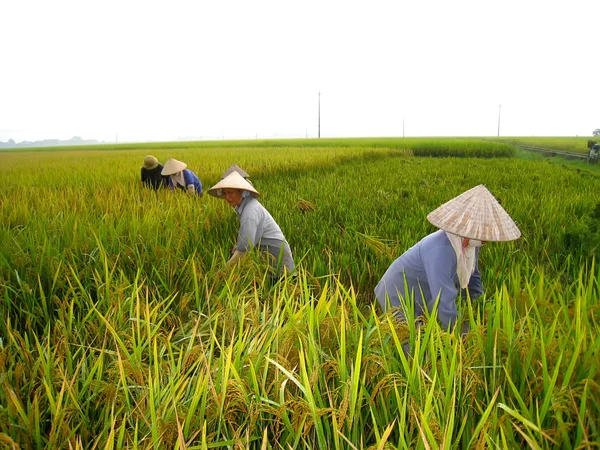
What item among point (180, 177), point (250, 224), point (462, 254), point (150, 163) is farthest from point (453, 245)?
point (150, 163)

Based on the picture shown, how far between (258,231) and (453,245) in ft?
4.55

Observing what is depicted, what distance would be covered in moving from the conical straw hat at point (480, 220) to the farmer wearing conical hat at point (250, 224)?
1120mm

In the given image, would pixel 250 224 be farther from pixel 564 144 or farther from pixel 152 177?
pixel 564 144

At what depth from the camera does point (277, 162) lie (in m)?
8.24

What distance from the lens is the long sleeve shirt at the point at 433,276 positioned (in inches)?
63.4

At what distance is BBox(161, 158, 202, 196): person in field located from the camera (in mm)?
4574

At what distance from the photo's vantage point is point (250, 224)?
2.45 m

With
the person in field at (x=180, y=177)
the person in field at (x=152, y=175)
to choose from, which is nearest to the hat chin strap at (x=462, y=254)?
the person in field at (x=180, y=177)

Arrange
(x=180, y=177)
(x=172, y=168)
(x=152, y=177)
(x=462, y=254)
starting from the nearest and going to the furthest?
1. (x=462, y=254)
2. (x=172, y=168)
3. (x=180, y=177)
4. (x=152, y=177)

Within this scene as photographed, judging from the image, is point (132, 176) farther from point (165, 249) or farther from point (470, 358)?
point (470, 358)

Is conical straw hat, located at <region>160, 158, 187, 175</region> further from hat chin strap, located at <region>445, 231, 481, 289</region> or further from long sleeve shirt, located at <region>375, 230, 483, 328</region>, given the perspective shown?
hat chin strap, located at <region>445, 231, 481, 289</region>

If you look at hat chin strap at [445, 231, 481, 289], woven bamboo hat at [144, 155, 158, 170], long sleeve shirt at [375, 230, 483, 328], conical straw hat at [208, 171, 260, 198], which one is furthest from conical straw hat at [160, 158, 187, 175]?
hat chin strap at [445, 231, 481, 289]

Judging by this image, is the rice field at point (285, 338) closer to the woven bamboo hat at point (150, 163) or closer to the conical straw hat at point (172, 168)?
the conical straw hat at point (172, 168)

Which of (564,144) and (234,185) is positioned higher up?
(564,144)
